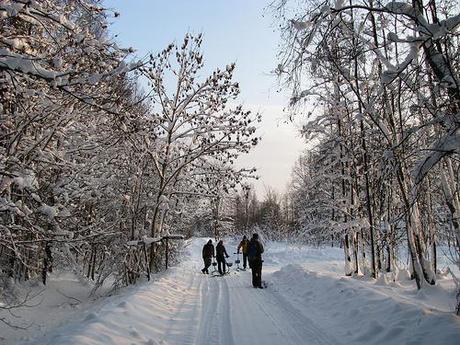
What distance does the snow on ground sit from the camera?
20.7 feet

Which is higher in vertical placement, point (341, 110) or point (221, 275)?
point (341, 110)

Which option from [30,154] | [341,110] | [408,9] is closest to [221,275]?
[341,110]

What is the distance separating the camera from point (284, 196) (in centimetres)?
8644

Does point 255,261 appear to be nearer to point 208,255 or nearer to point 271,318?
point 271,318

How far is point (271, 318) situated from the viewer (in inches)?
334

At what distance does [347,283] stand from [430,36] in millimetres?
8431

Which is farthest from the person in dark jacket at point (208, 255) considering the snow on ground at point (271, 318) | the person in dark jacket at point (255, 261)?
the snow on ground at point (271, 318)

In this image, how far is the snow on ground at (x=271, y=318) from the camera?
6320mm

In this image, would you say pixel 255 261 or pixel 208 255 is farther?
pixel 208 255

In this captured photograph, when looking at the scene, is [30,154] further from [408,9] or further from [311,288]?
[311,288]

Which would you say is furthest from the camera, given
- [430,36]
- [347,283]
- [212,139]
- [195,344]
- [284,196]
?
[284,196]

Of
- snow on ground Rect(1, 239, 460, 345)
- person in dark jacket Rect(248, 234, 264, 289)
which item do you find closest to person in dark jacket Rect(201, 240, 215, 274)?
person in dark jacket Rect(248, 234, 264, 289)

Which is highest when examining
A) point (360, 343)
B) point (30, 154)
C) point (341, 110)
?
point (341, 110)

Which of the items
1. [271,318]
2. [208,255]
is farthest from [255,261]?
[208,255]
